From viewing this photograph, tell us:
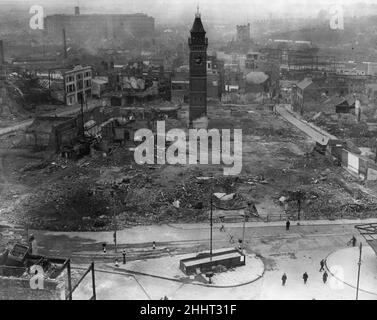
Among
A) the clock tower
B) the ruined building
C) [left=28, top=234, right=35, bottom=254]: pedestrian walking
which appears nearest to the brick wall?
[left=28, top=234, right=35, bottom=254]: pedestrian walking

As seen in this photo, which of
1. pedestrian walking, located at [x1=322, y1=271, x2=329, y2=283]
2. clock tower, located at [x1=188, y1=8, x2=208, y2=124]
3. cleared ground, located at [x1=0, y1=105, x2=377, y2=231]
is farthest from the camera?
clock tower, located at [x1=188, y1=8, x2=208, y2=124]

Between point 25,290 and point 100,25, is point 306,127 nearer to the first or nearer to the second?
point 25,290

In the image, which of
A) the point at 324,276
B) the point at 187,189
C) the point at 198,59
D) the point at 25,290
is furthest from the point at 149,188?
the point at 198,59

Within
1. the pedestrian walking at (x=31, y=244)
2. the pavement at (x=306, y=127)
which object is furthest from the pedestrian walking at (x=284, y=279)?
the pavement at (x=306, y=127)

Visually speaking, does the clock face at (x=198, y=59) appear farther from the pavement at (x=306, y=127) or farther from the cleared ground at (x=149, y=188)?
the cleared ground at (x=149, y=188)

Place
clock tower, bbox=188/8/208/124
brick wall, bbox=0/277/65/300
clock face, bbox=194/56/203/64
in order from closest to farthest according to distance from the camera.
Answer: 1. brick wall, bbox=0/277/65/300
2. clock tower, bbox=188/8/208/124
3. clock face, bbox=194/56/203/64

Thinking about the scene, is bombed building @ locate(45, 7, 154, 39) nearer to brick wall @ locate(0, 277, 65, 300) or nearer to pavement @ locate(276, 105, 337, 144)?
pavement @ locate(276, 105, 337, 144)

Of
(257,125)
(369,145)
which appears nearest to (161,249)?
(369,145)

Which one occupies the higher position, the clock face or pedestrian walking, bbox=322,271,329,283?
the clock face
